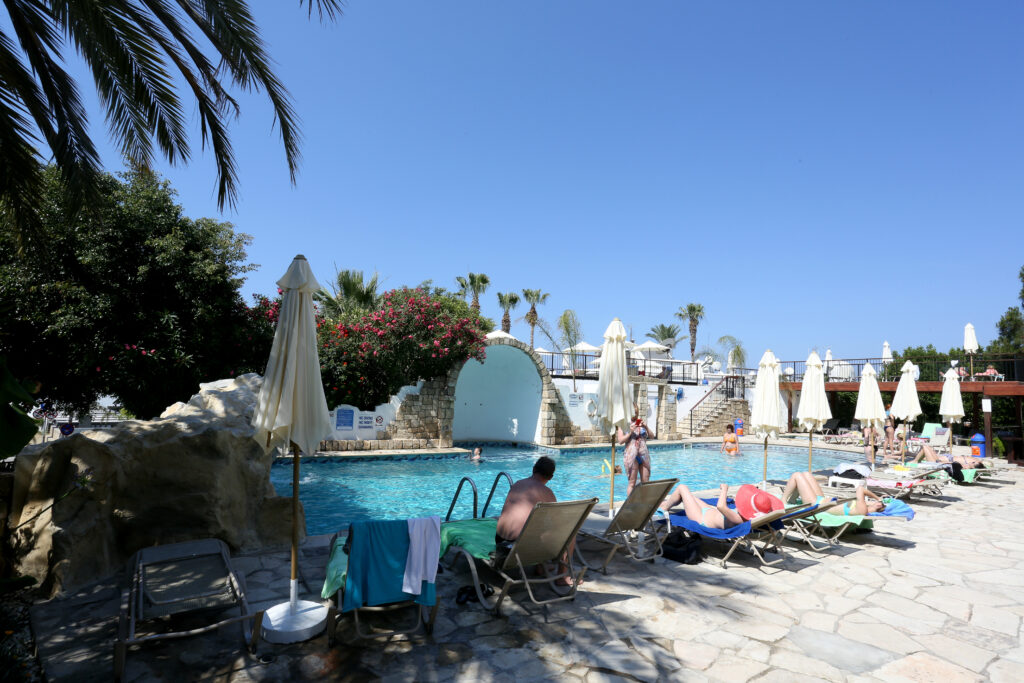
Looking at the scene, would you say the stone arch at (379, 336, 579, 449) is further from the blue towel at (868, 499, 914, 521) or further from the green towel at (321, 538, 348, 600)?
the blue towel at (868, 499, 914, 521)

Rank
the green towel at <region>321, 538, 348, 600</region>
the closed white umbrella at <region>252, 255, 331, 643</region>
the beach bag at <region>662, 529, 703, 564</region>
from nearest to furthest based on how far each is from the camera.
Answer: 1. the green towel at <region>321, 538, 348, 600</region>
2. the closed white umbrella at <region>252, 255, 331, 643</region>
3. the beach bag at <region>662, 529, 703, 564</region>

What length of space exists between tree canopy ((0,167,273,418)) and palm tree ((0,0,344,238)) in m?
5.60

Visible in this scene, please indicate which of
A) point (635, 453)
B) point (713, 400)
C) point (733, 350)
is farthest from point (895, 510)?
point (733, 350)

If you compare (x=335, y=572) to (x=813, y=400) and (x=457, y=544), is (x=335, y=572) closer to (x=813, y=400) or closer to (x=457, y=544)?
(x=457, y=544)

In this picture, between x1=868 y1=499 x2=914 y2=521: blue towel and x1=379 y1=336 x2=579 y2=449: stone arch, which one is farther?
x1=379 y1=336 x2=579 y2=449: stone arch

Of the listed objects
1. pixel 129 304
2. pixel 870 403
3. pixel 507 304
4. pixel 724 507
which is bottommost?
pixel 724 507

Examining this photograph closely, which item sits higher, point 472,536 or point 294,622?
point 472,536

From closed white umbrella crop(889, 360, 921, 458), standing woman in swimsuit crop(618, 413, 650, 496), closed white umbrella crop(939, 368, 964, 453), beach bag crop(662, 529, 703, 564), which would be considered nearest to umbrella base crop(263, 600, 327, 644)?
beach bag crop(662, 529, 703, 564)

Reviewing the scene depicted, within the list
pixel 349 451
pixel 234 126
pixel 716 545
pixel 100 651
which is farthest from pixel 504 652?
pixel 349 451

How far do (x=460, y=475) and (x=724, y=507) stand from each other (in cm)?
845

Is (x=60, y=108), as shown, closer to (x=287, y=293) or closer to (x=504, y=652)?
(x=287, y=293)

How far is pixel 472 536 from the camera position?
182 inches

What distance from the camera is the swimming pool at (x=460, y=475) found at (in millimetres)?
9227

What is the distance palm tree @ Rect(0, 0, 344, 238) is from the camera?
4191 millimetres
